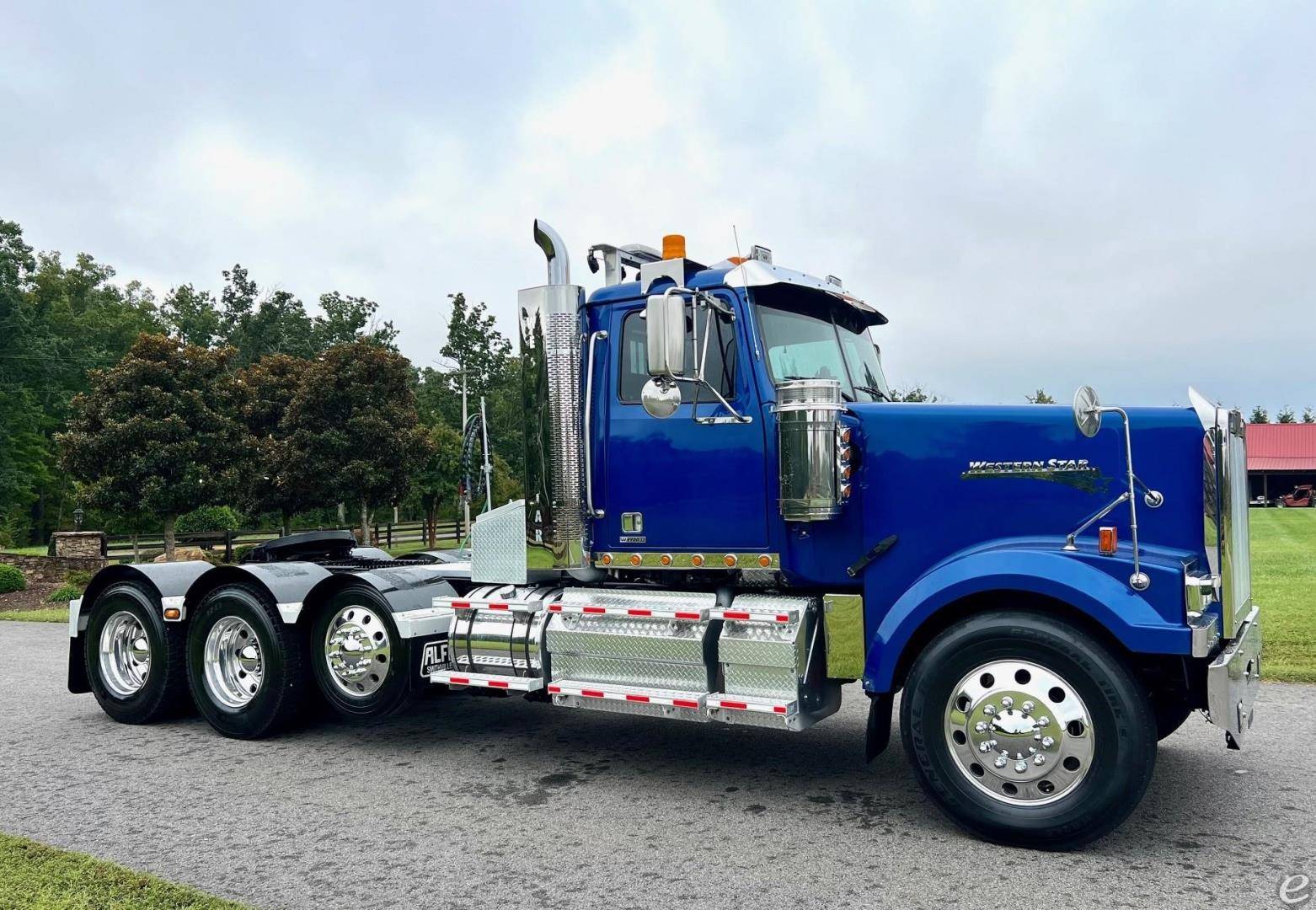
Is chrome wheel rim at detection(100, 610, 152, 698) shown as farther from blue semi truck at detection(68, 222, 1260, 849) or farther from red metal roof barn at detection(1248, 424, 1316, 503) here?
red metal roof barn at detection(1248, 424, 1316, 503)

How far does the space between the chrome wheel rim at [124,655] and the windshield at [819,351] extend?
17.6ft

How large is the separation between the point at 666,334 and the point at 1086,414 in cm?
201

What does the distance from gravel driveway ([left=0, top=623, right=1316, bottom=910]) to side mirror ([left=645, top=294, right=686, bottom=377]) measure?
226cm

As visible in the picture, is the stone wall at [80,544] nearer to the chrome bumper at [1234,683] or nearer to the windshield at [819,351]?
the windshield at [819,351]

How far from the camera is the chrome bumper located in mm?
4211

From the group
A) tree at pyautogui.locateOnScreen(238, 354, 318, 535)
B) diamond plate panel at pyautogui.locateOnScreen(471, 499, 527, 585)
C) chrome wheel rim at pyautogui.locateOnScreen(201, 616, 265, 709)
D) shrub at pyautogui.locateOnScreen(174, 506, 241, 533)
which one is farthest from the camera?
shrub at pyautogui.locateOnScreen(174, 506, 241, 533)

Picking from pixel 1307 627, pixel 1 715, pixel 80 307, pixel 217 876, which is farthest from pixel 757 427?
pixel 80 307

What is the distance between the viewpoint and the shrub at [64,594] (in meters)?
19.6

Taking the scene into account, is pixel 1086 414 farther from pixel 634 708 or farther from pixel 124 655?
pixel 124 655

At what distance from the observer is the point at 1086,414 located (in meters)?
4.64

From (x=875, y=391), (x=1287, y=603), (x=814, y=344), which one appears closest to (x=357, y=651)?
(x=814, y=344)

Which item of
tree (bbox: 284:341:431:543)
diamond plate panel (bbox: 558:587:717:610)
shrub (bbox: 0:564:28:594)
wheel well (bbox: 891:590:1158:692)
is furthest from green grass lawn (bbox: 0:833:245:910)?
Result: tree (bbox: 284:341:431:543)

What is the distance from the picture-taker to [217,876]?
13.9ft
